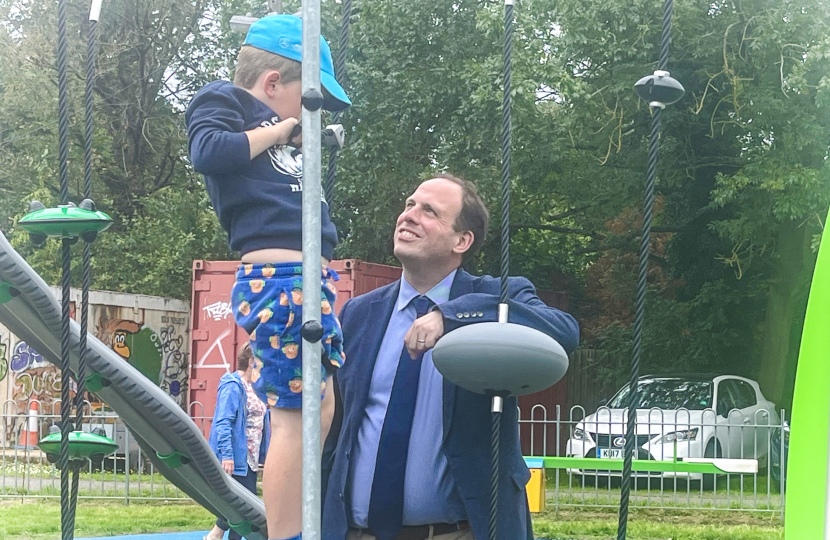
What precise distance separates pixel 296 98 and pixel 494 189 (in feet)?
Answer: 35.7

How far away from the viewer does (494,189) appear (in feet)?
42.7

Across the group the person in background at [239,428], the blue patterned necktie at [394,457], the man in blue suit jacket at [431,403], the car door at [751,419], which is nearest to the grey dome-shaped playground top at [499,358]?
the man in blue suit jacket at [431,403]

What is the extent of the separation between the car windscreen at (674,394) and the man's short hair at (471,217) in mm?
9403

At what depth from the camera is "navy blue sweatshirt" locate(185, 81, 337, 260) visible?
211 centimetres

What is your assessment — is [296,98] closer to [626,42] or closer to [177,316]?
[626,42]

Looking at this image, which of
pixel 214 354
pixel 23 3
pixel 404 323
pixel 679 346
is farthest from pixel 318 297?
pixel 23 3

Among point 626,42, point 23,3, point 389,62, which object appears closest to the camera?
point 626,42

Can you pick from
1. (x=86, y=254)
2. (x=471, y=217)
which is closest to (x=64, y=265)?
(x=86, y=254)

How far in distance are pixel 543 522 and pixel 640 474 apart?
74.5 inches

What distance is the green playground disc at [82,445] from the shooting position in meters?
2.07

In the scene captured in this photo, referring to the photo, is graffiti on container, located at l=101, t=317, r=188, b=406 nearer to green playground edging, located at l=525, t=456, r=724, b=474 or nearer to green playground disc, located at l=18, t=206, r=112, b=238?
green playground edging, located at l=525, t=456, r=724, b=474

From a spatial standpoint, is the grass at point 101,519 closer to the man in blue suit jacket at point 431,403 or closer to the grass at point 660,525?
the grass at point 660,525

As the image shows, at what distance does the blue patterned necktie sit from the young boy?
153mm

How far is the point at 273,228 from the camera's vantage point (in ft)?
7.09
